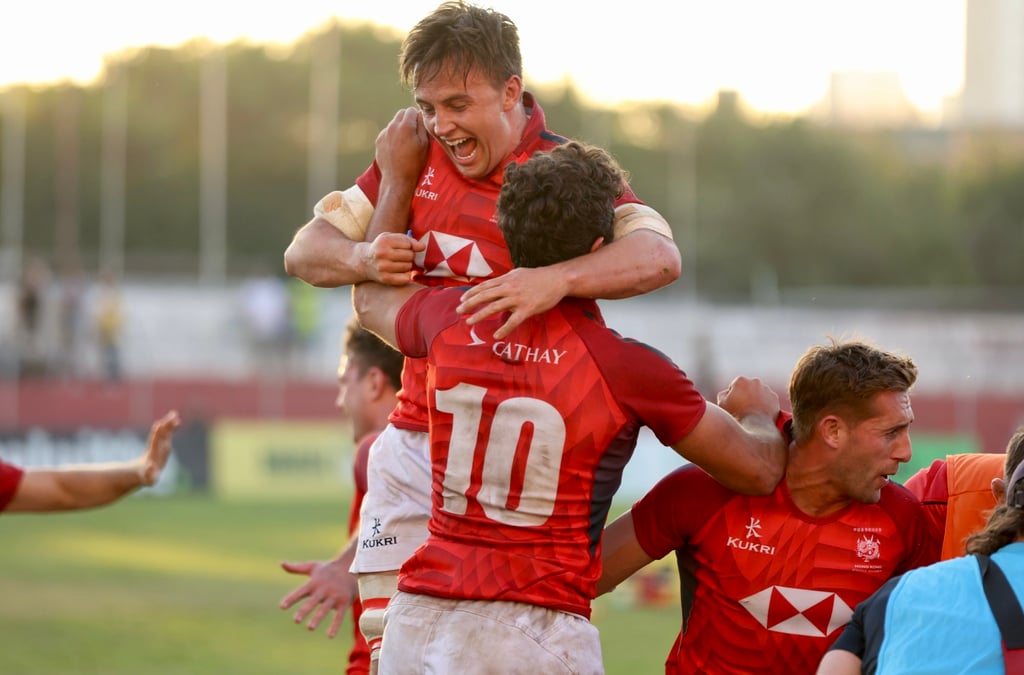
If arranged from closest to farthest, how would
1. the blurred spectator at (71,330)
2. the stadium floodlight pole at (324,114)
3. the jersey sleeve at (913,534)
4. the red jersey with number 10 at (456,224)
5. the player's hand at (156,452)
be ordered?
the jersey sleeve at (913,534) < the red jersey with number 10 at (456,224) < the player's hand at (156,452) < the blurred spectator at (71,330) < the stadium floodlight pole at (324,114)

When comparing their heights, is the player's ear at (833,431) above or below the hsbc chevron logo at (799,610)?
above

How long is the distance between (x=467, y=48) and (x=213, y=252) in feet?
136

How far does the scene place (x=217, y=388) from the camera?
29.4m

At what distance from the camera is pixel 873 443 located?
446 cm

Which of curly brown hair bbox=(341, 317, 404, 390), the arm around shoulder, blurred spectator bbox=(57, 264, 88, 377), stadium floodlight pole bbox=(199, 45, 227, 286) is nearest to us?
the arm around shoulder

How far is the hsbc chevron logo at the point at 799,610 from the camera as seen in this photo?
453 cm

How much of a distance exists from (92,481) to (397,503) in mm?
2034

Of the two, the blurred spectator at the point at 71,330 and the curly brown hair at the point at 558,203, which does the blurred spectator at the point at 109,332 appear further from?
the curly brown hair at the point at 558,203

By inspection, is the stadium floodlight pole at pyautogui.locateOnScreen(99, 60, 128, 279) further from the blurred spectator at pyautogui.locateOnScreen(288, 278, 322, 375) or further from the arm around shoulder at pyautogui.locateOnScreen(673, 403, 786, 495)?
the arm around shoulder at pyautogui.locateOnScreen(673, 403, 786, 495)

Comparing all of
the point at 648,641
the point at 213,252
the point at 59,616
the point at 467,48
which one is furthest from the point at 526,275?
the point at 213,252

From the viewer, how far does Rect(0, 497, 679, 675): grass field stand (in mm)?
11711

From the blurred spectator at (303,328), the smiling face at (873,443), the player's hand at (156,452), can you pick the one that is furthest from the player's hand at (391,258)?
the blurred spectator at (303,328)

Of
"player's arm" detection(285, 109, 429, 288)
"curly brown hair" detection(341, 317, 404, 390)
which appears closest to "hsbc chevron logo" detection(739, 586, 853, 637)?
"player's arm" detection(285, 109, 429, 288)

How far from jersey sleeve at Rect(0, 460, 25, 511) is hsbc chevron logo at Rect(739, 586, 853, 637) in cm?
346
